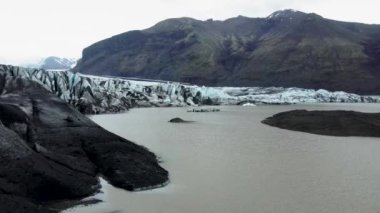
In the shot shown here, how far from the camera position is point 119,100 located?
46.7m

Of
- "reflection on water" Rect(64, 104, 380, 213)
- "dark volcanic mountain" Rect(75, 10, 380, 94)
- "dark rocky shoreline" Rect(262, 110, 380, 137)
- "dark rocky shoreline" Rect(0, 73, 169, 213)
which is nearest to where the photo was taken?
"dark rocky shoreline" Rect(0, 73, 169, 213)

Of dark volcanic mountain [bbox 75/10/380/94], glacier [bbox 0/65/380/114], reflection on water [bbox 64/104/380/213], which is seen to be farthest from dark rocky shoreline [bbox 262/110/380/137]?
dark volcanic mountain [bbox 75/10/380/94]

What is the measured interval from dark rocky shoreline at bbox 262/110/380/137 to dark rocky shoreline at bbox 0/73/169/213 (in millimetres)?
15900

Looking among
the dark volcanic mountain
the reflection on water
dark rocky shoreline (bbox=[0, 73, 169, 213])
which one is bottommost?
the reflection on water

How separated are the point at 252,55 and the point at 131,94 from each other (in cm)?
7157

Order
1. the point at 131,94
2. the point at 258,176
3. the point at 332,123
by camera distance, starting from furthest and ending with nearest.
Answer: the point at 131,94, the point at 332,123, the point at 258,176

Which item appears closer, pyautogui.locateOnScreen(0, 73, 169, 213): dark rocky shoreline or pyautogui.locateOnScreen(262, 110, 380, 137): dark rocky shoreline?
pyautogui.locateOnScreen(0, 73, 169, 213): dark rocky shoreline

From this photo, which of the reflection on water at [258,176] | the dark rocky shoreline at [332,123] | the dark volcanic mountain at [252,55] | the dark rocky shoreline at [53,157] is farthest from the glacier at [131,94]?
the dark volcanic mountain at [252,55]

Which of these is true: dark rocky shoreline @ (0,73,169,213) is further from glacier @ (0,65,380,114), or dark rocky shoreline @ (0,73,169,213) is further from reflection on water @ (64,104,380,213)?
glacier @ (0,65,380,114)

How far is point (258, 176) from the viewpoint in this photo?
14062 millimetres

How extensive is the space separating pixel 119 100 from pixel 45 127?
31.3 meters

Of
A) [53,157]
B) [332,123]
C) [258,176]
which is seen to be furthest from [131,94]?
[53,157]

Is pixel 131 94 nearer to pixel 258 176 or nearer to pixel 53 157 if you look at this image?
pixel 258 176

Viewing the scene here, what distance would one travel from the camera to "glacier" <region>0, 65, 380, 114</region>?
40406 millimetres
